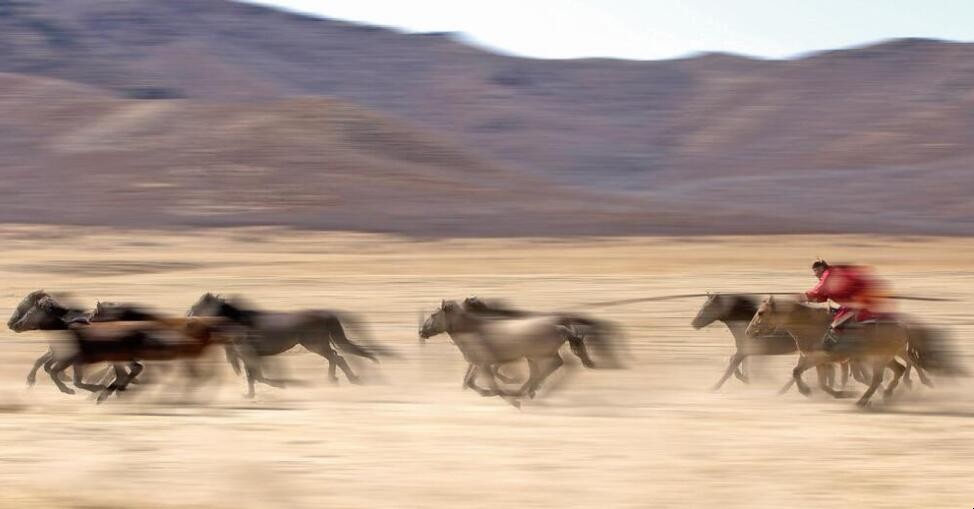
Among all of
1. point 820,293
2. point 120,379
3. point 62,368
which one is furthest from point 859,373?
point 62,368

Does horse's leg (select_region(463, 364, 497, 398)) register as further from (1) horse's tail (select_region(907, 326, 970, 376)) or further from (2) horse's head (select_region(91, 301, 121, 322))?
(1) horse's tail (select_region(907, 326, 970, 376))

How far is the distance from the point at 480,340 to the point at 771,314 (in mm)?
3063

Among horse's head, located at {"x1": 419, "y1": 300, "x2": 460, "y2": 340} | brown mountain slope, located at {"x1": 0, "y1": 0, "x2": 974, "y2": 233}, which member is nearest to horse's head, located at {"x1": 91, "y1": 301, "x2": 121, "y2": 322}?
horse's head, located at {"x1": 419, "y1": 300, "x2": 460, "y2": 340}

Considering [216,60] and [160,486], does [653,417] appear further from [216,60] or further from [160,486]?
[216,60]

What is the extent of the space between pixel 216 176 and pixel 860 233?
3066 cm

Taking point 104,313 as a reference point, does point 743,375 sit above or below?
below

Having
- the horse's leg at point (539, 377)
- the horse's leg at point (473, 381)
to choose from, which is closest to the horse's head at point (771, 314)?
the horse's leg at point (539, 377)

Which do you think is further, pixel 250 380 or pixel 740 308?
pixel 740 308

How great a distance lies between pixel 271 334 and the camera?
1559cm

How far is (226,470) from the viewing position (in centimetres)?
Result: 1043

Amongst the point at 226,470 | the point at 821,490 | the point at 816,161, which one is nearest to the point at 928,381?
the point at 821,490

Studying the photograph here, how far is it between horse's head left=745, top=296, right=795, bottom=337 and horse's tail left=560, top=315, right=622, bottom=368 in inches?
62.4

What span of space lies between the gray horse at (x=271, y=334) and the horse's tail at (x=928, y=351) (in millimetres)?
6042

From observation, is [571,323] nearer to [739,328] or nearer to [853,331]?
[739,328]
